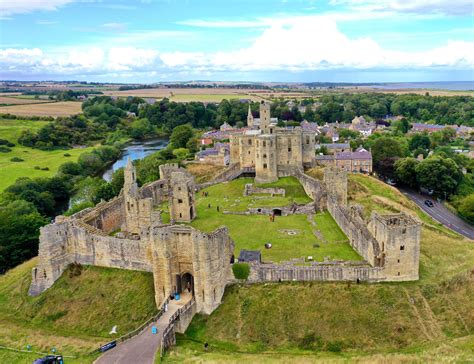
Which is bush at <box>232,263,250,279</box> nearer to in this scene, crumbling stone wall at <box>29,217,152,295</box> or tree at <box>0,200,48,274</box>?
crumbling stone wall at <box>29,217,152,295</box>

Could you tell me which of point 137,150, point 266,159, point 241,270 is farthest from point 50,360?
point 137,150

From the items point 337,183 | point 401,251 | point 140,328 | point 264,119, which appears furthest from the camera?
point 264,119

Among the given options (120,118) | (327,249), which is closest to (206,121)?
(120,118)

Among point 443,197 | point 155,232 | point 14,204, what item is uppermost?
point 155,232

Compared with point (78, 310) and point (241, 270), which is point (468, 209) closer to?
point (241, 270)

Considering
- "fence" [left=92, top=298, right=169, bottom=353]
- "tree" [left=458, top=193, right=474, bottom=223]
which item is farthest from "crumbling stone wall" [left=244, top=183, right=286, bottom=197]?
"tree" [left=458, top=193, right=474, bottom=223]

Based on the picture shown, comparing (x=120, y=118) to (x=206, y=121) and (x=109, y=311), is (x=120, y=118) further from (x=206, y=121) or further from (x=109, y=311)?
(x=109, y=311)

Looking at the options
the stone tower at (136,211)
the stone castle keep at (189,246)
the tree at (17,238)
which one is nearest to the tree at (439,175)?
the stone castle keep at (189,246)
